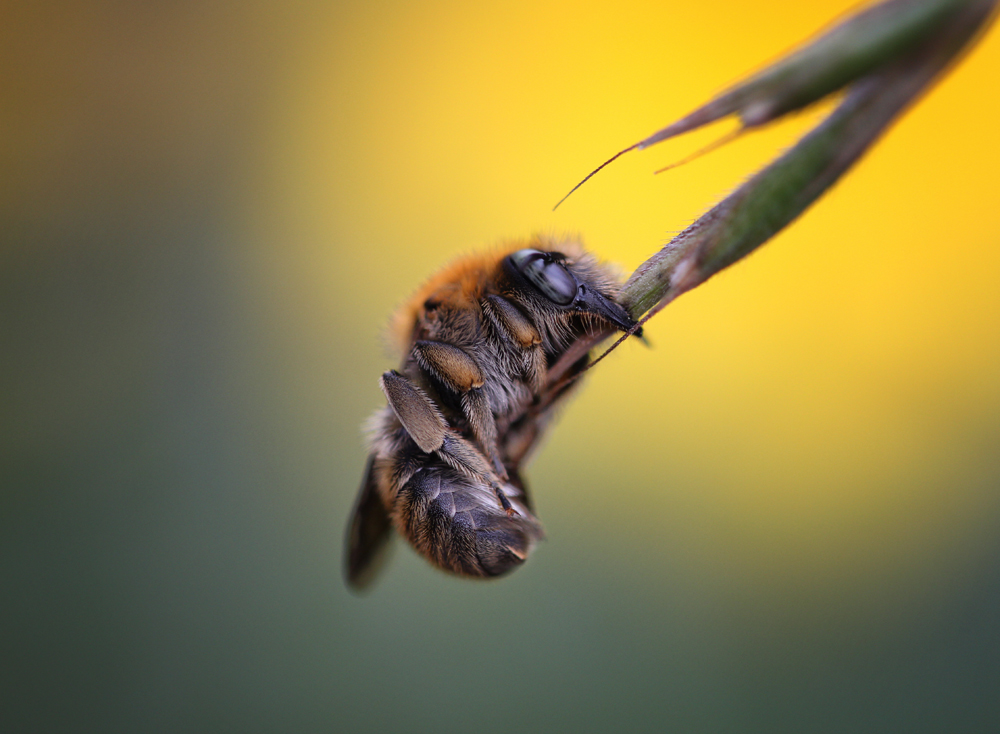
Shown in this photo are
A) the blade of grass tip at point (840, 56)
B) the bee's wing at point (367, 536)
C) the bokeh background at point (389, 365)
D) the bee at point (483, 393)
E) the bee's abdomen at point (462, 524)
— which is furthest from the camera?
the bokeh background at point (389, 365)

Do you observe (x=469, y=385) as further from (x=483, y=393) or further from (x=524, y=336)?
(x=524, y=336)

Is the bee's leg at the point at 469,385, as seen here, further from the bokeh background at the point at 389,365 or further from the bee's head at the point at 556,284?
the bokeh background at the point at 389,365

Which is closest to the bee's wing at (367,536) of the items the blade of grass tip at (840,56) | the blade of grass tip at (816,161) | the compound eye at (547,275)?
the compound eye at (547,275)

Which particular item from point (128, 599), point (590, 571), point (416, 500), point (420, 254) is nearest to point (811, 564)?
point (590, 571)

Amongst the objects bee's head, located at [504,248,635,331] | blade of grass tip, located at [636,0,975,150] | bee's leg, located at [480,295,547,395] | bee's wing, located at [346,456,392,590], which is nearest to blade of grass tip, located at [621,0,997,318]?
blade of grass tip, located at [636,0,975,150]

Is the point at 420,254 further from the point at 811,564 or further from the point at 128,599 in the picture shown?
the point at 811,564

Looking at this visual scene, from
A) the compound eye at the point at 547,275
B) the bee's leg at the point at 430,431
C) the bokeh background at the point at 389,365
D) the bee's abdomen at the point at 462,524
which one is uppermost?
the bokeh background at the point at 389,365

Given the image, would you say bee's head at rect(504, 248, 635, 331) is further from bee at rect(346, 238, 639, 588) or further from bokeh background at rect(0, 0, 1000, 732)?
bokeh background at rect(0, 0, 1000, 732)
